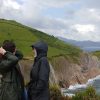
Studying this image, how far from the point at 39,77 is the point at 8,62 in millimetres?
839

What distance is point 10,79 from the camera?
1044 centimetres

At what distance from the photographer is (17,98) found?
10.4 meters

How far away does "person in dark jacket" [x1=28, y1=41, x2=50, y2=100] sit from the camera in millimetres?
10539

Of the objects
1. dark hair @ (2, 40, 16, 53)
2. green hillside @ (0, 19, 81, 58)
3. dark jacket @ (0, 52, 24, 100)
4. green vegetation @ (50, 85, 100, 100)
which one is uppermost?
green hillside @ (0, 19, 81, 58)

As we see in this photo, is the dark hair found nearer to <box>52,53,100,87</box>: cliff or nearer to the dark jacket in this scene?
the dark jacket

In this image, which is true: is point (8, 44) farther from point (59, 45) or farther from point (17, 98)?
point (59, 45)

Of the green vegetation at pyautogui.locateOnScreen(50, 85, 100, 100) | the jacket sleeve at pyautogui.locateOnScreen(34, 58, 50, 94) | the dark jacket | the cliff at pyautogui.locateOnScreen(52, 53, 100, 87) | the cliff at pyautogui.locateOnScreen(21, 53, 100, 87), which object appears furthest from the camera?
the cliff at pyautogui.locateOnScreen(52, 53, 100, 87)

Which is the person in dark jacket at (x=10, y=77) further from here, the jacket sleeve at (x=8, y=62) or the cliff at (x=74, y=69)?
the cliff at (x=74, y=69)

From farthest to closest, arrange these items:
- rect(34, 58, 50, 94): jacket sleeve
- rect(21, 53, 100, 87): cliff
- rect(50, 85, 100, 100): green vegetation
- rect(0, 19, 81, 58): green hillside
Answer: rect(0, 19, 81, 58): green hillside → rect(21, 53, 100, 87): cliff → rect(50, 85, 100, 100): green vegetation → rect(34, 58, 50, 94): jacket sleeve

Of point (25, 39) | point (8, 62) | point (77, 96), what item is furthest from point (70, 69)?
point (8, 62)

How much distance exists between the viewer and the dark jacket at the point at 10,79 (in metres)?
10.3

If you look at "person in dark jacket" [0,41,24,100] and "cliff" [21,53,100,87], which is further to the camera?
"cliff" [21,53,100,87]

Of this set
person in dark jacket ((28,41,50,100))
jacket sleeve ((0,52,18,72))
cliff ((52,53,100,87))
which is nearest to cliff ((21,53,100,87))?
cliff ((52,53,100,87))

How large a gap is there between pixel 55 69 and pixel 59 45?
29.9m
